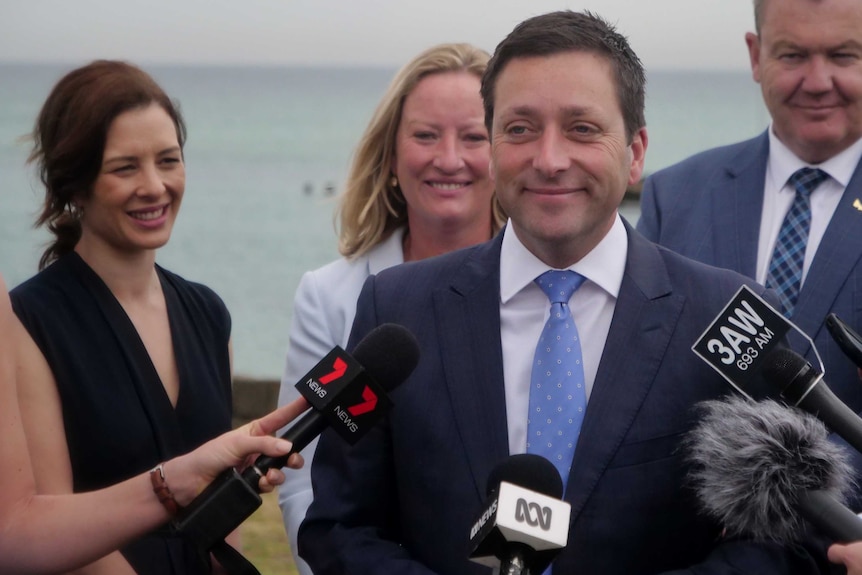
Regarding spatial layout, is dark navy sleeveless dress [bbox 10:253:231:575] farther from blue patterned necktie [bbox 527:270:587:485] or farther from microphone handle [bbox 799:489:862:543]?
microphone handle [bbox 799:489:862:543]

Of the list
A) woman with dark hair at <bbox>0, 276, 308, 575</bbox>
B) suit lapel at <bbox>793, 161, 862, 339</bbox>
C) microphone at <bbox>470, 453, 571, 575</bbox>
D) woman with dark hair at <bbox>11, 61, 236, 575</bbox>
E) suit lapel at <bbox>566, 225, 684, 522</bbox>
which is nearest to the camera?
microphone at <bbox>470, 453, 571, 575</bbox>

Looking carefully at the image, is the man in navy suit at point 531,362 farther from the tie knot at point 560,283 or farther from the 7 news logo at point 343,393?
the 7 news logo at point 343,393

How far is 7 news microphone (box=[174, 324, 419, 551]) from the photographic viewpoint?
99.5 inches

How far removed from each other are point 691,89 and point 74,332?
139m

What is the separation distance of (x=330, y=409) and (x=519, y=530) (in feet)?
2.01

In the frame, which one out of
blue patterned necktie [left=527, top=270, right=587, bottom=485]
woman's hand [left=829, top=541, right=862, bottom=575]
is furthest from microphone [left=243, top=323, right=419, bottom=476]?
woman's hand [left=829, top=541, right=862, bottom=575]

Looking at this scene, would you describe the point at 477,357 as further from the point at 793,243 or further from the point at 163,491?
the point at 793,243

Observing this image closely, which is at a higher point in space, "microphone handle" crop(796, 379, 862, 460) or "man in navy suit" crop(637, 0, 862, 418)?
"man in navy suit" crop(637, 0, 862, 418)

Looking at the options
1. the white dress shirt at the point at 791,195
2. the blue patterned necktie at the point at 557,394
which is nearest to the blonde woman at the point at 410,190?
the white dress shirt at the point at 791,195

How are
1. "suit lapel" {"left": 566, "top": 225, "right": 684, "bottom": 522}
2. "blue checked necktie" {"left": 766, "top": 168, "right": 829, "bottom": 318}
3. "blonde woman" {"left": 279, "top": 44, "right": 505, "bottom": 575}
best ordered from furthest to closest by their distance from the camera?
"blonde woman" {"left": 279, "top": 44, "right": 505, "bottom": 575}, "blue checked necktie" {"left": 766, "top": 168, "right": 829, "bottom": 318}, "suit lapel" {"left": 566, "top": 225, "right": 684, "bottom": 522}

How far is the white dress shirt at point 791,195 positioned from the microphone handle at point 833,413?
4.52 feet

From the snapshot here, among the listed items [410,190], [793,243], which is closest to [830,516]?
[793,243]

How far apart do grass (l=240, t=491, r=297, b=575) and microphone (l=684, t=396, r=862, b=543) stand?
3876 millimetres

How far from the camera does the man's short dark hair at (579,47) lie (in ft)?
9.72
